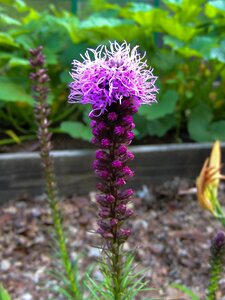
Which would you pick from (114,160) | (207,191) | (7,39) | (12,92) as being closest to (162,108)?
(12,92)

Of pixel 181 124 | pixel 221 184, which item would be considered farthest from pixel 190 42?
pixel 221 184

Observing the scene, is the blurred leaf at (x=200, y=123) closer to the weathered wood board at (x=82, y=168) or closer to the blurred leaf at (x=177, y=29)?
the weathered wood board at (x=82, y=168)

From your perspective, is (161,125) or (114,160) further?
(161,125)

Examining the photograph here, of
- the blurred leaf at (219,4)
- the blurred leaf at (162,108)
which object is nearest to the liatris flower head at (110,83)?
the blurred leaf at (162,108)

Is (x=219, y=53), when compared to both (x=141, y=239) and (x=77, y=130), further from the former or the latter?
(x=141, y=239)

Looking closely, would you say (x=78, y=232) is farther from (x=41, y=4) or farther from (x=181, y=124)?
(x=41, y=4)

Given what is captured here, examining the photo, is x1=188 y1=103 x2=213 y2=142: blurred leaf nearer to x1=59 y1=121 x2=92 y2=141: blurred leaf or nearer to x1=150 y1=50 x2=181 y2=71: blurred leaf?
x1=150 y1=50 x2=181 y2=71: blurred leaf
